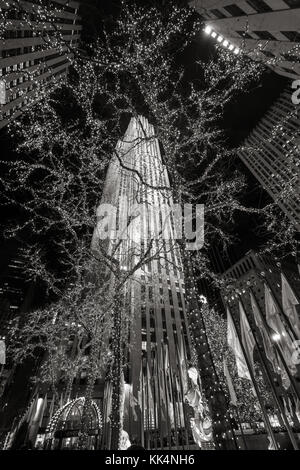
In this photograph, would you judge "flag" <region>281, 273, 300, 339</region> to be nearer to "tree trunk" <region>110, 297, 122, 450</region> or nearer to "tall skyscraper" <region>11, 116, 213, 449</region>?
"tall skyscraper" <region>11, 116, 213, 449</region>

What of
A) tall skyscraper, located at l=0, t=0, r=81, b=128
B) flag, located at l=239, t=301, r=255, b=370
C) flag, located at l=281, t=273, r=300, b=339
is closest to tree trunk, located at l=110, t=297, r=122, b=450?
flag, located at l=239, t=301, r=255, b=370

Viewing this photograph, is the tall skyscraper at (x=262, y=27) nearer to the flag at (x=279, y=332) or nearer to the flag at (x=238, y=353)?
the flag at (x=279, y=332)

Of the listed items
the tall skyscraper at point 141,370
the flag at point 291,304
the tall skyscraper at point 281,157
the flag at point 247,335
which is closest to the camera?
the tall skyscraper at point 141,370

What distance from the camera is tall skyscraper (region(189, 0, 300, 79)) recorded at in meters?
15.3

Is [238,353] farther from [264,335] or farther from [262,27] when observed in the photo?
[262,27]

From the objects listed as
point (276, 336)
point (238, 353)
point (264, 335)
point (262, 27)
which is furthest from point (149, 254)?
point (262, 27)

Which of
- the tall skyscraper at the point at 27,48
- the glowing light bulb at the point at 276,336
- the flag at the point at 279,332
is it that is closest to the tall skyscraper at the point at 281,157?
the flag at the point at 279,332

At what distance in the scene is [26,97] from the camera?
115 ft

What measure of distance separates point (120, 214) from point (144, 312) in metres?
33.8

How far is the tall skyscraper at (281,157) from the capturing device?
20.3 metres

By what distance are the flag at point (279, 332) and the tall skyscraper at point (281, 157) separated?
39.5ft

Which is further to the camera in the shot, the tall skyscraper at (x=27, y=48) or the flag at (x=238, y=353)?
the tall skyscraper at (x=27, y=48)

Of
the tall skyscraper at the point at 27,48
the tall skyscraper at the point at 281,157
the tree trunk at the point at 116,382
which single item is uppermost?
the tall skyscraper at the point at 27,48

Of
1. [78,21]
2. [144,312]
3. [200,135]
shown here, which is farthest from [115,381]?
Answer: [78,21]
